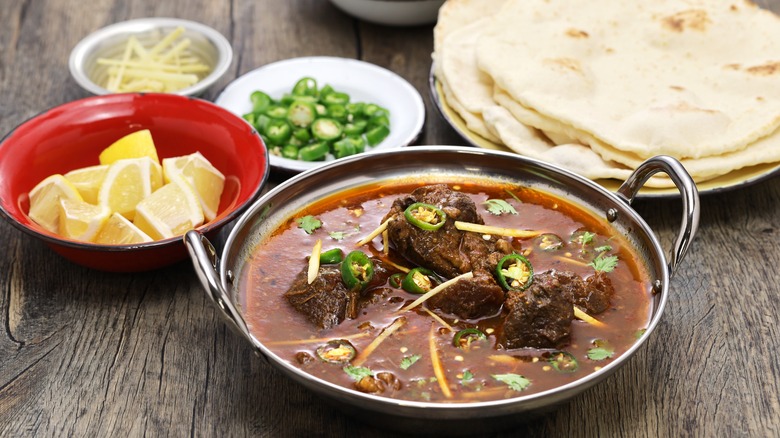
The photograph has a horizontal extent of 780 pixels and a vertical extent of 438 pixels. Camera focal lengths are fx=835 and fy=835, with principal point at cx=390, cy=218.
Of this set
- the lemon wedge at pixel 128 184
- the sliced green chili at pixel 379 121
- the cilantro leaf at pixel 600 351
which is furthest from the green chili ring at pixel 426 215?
the sliced green chili at pixel 379 121

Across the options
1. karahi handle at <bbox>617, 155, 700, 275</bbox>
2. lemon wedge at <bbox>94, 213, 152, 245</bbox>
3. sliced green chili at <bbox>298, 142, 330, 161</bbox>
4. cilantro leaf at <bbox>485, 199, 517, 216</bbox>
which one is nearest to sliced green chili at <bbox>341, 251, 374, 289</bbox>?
cilantro leaf at <bbox>485, 199, 517, 216</bbox>

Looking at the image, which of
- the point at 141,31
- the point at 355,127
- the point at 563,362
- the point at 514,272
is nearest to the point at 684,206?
the point at 514,272

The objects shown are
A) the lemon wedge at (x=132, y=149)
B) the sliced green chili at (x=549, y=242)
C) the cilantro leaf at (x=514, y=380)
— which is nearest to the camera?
the cilantro leaf at (x=514, y=380)

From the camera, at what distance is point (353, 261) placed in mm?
2658

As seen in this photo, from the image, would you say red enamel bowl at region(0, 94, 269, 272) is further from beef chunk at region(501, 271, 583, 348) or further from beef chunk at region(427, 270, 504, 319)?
beef chunk at region(501, 271, 583, 348)

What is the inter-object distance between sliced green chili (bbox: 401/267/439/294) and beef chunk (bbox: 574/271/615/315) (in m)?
0.46

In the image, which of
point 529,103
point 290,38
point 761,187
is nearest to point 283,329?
point 529,103

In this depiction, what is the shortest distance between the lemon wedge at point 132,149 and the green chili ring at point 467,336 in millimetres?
1622

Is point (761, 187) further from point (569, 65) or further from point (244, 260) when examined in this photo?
point (244, 260)

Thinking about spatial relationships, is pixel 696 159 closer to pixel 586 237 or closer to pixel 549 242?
pixel 586 237

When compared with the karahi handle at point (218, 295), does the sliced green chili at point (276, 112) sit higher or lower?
lower

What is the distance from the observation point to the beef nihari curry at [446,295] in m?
2.39

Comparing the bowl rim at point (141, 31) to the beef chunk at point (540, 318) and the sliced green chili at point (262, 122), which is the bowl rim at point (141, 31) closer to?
the sliced green chili at point (262, 122)

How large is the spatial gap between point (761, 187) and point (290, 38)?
2796 millimetres
